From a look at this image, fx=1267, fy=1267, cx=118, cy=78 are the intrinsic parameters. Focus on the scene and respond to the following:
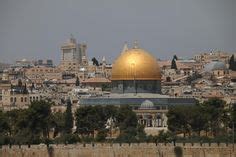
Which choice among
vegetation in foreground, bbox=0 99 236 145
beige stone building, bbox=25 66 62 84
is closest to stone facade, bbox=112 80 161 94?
vegetation in foreground, bbox=0 99 236 145

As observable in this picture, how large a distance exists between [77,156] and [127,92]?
115ft

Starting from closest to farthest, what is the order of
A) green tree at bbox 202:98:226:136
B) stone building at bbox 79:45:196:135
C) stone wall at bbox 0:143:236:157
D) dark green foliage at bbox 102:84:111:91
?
stone wall at bbox 0:143:236:157 → green tree at bbox 202:98:226:136 → stone building at bbox 79:45:196:135 → dark green foliage at bbox 102:84:111:91

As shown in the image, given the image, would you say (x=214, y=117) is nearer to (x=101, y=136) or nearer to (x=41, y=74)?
(x=101, y=136)

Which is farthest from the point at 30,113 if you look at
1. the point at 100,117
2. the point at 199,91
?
the point at 199,91

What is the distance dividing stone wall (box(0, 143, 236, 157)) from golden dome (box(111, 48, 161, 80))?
33.6 metres

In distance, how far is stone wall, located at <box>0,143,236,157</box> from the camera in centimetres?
6512

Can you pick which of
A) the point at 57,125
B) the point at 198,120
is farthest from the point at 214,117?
the point at 57,125

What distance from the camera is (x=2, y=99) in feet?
407

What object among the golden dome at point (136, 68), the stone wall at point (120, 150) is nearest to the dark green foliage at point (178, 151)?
the stone wall at point (120, 150)

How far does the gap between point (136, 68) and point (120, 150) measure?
114 feet

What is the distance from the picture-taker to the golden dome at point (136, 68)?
100375 mm

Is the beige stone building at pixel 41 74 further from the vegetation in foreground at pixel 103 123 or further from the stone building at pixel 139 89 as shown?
the vegetation in foreground at pixel 103 123

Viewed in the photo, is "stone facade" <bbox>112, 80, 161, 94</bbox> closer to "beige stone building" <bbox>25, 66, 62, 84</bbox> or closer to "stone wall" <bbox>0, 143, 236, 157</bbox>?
"stone wall" <bbox>0, 143, 236, 157</bbox>

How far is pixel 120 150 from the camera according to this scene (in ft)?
218
